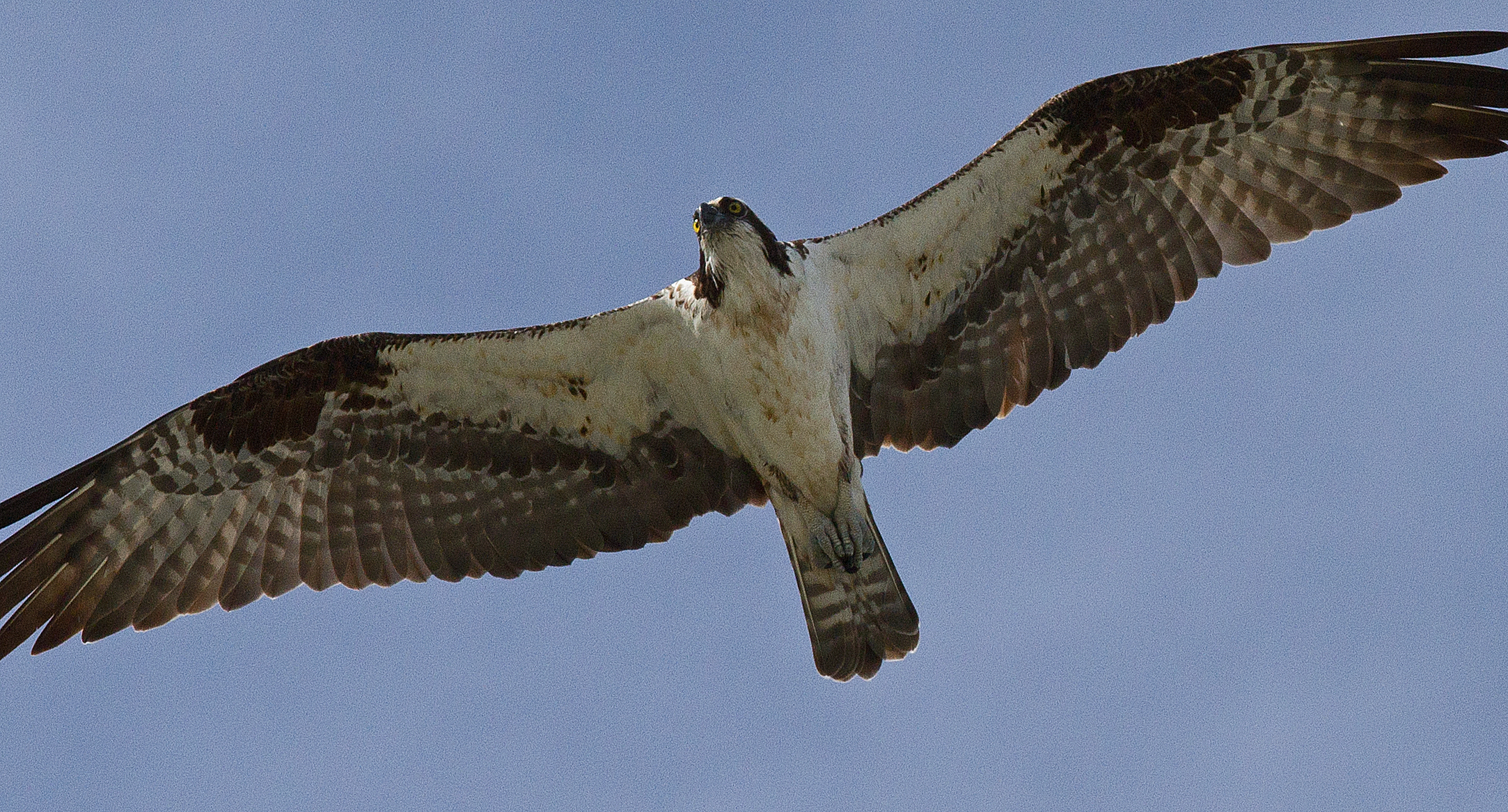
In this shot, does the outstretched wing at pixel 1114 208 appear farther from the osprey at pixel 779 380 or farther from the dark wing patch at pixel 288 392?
the dark wing patch at pixel 288 392

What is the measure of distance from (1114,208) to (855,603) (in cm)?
306

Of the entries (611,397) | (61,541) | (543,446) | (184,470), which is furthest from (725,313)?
(61,541)

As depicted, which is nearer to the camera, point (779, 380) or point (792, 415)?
point (779, 380)

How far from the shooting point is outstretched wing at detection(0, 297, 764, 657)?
10.1 m

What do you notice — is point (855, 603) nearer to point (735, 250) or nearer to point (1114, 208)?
point (735, 250)

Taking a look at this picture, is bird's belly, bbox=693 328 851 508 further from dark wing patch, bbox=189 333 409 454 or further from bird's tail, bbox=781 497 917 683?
dark wing patch, bbox=189 333 409 454

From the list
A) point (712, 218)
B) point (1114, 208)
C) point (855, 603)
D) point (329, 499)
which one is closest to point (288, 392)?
point (329, 499)

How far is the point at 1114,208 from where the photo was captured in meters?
10.3

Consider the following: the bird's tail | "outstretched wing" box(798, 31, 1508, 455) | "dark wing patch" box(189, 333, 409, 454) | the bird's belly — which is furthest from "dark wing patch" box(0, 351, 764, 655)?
"outstretched wing" box(798, 31, 1508, 455)

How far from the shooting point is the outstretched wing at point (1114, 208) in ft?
32.2

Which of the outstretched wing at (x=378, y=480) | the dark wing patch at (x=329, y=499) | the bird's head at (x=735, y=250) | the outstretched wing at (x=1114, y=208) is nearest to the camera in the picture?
the bird's head at (x=735, y=250)

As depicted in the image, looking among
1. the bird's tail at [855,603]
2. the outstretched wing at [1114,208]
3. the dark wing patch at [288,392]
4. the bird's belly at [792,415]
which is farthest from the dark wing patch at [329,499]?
the outstretched wing at [1114,208]

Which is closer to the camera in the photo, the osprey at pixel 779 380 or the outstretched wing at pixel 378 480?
the osprey at pixel 779 380

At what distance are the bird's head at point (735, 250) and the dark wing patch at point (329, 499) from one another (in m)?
1.44
